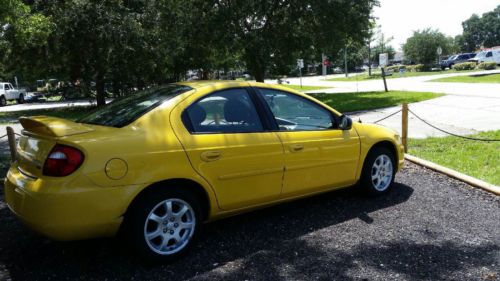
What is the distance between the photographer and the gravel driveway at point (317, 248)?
3732 mm

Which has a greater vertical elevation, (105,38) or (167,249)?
(105,38)

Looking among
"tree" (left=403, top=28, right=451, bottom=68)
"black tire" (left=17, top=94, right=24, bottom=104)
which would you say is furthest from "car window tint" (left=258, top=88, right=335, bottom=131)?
"tree" (left=403, top=28, right=451, bottom=68)

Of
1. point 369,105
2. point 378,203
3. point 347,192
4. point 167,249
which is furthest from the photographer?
point 369,105

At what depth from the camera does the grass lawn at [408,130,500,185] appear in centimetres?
686

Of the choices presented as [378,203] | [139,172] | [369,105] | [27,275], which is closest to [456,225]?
[378,203]

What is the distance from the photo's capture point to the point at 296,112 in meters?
5.13

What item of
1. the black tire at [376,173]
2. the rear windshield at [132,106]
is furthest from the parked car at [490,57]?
the rear windshield at [132,106]

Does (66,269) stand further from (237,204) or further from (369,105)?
(369,105)

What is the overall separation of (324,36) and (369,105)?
5.68 meters

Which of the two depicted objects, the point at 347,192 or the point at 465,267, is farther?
the point at 347,192

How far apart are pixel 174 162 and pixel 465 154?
6.16m

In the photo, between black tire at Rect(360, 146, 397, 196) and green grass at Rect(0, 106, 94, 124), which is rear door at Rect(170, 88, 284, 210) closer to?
black tire at Rect(360, 146, 397, 196)

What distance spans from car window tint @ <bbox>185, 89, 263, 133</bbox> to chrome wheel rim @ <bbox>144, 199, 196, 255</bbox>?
697 millimetres

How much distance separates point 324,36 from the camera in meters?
22.4
